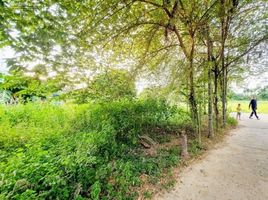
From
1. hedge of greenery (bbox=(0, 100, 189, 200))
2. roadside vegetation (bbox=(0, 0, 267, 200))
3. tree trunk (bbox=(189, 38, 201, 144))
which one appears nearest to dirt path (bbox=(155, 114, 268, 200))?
roadside vegetation (bbox=(0, 0, 267, 200))

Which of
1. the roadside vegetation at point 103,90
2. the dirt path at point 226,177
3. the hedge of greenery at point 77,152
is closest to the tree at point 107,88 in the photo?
the roadside vegetation at point 103,90

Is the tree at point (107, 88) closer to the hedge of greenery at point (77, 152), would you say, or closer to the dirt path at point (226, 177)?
the hedge of greenery at point (77, 152)

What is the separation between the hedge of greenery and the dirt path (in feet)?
2.17

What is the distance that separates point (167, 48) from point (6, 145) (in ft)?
20.7

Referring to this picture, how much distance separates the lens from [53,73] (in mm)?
3719

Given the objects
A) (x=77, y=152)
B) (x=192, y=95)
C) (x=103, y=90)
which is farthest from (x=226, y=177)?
(x=103, y=90)

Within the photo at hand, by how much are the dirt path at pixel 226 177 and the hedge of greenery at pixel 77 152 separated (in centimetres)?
66

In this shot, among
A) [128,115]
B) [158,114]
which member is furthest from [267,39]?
[128,115]

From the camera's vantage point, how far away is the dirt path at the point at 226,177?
3.73m

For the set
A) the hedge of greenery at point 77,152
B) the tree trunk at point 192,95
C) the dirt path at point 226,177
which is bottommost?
the dirt path at point 226,177

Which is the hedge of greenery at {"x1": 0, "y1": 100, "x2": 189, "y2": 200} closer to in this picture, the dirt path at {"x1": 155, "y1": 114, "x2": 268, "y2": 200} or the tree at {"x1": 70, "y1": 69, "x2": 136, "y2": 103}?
the tree at {"x1": 70, "y1": 69, "x2": 136, "y2": 103}

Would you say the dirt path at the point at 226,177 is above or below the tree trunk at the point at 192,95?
below

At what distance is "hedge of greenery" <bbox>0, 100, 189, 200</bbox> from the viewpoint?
2012mm

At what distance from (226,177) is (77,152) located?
141 inches
